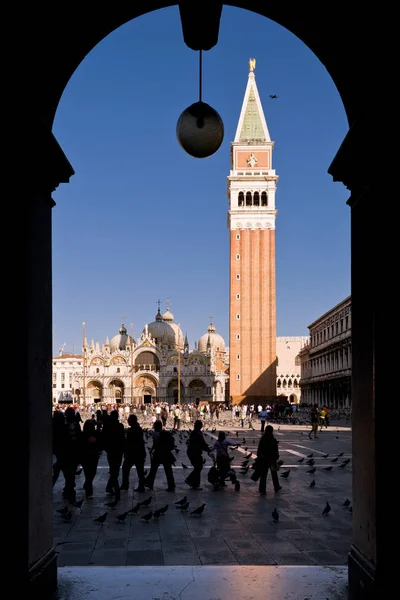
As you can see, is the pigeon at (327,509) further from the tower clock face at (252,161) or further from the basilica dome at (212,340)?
the basilica dome at (212,340)

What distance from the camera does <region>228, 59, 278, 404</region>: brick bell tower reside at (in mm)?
67125

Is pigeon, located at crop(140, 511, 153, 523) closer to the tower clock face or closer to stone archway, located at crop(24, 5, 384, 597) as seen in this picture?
stone archway, located at crop(24, 5, 384, 597)

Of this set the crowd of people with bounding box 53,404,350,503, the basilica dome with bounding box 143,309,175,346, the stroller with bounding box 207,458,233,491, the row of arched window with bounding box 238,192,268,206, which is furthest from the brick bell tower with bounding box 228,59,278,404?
the crowd of people with bounding box 53,404,350,503

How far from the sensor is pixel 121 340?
319 ft

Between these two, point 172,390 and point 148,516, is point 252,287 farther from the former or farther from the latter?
point 148,516

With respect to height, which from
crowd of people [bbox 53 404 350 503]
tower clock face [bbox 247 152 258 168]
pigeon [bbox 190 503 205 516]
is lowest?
pigeon [bbox 190 503 205 516]

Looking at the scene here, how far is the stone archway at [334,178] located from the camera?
13.6 feet
